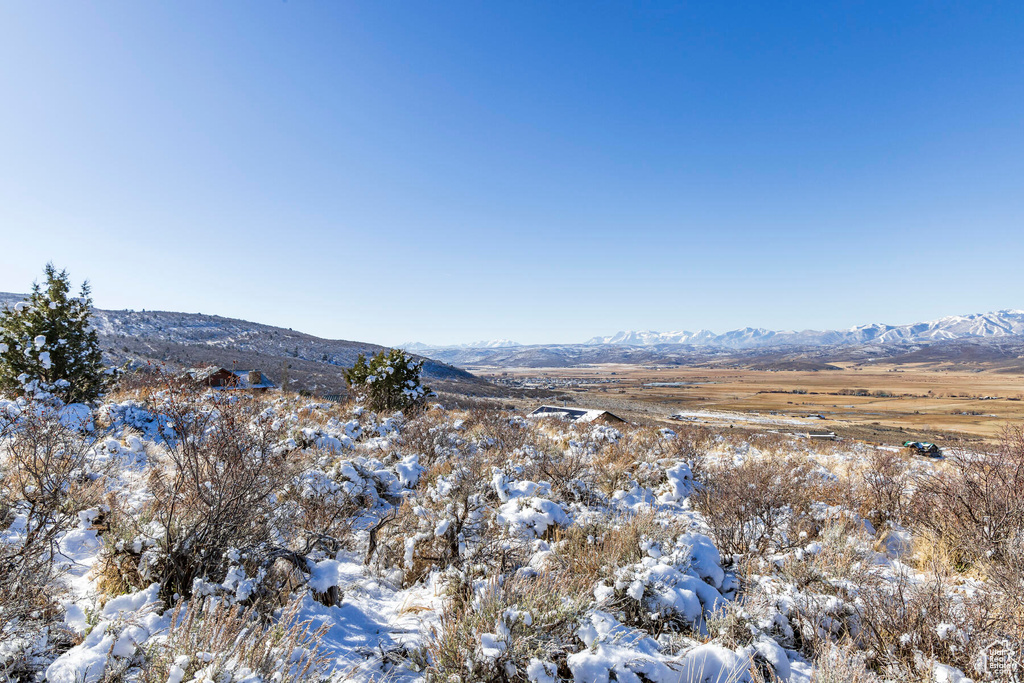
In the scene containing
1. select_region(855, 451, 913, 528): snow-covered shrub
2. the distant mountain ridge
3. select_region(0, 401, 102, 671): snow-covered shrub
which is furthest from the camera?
the distant mountain ridge

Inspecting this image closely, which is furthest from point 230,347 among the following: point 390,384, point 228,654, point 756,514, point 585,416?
point 756,514

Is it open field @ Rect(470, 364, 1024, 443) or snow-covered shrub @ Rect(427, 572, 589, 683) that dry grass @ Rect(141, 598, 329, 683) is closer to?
snow-covered shrub @ Rect(427, 572, 589, 683)

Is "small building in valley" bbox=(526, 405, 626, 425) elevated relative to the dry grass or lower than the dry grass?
lower

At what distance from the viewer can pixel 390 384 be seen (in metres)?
16.2

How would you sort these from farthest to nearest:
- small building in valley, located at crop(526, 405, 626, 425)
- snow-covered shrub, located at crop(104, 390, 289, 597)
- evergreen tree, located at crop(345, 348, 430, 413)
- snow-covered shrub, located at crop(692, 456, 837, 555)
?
small building in valley, located at crop(526, 405, 626, 425), evergreen tree, located at crop(345, 348, 430, 413), snow-covered shrub, located at crop(692, 456, 837, 555), snow-covered shrub, located at crop(104, 390, 289, 597)

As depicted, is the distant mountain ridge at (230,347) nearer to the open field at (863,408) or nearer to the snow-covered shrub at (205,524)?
the open field at (863,408)

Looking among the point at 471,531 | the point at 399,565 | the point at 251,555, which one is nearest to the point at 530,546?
the point at 471,531

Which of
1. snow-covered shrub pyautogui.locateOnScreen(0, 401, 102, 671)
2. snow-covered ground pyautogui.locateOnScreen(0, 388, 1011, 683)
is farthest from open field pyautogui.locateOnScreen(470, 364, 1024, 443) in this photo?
snow-covered shrub pyautogui.locateOnScreen(0, 401, 102, 671)

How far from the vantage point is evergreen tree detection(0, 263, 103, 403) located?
33.9 ft

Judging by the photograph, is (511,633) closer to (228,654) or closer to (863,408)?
(228,654)

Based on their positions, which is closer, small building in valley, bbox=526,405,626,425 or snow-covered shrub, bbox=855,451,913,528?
snow-covered shrub, bbox=855,451,913,528

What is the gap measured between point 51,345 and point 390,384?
9.16m

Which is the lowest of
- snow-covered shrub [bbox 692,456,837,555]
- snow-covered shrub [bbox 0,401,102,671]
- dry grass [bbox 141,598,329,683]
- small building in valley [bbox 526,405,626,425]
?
small building in valley [bbox 526,405,626,425]

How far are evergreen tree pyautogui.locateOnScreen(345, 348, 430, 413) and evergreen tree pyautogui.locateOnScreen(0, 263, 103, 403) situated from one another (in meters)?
7.65
